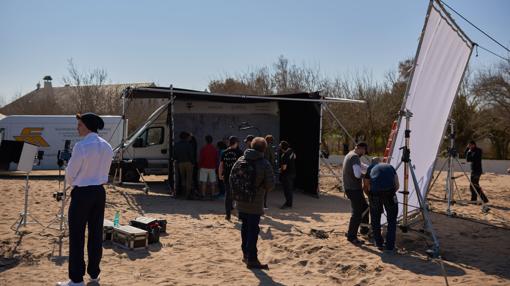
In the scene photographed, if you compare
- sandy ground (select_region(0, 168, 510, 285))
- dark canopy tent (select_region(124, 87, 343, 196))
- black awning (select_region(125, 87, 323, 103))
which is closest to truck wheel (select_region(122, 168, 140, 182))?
dark canopy tent (select_region(124, 87, 343, 196))

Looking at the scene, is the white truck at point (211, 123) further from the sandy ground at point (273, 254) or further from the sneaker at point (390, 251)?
the sneaker at point (390, 251)

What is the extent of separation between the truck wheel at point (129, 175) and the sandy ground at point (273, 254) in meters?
4.61

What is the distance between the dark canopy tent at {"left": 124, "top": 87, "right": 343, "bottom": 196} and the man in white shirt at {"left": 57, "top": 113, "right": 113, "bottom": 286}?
711 centimetres

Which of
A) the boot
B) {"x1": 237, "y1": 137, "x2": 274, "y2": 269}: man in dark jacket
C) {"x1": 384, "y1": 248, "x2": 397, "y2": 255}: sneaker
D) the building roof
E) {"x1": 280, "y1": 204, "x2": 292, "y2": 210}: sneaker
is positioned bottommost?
the boot

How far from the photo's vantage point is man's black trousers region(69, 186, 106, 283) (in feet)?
15.9

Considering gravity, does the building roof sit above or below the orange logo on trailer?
above

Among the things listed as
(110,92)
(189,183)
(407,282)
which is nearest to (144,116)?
(110,92)

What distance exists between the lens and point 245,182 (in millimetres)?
5992

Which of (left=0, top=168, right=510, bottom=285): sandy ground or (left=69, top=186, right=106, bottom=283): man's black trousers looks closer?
(left=69, top=186, right=106, bottom=283): man's black trousers

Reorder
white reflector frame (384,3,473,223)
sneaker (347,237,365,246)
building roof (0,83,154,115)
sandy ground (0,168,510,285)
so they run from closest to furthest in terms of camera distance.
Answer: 1. sandy ground (0,168,510,285)
2. white reflector frame (384,3,473,223)
3. sneaker (347,237,365,246)
4. building roof (0,83,154,115)

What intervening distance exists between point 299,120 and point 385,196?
7484 mm

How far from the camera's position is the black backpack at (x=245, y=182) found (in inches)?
235

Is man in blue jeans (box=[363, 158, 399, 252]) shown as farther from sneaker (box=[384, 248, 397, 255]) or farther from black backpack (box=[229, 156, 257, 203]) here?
black backpack (box=[229, 156, 257, 203])

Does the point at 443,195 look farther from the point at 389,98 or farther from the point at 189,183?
the point at 389,98
